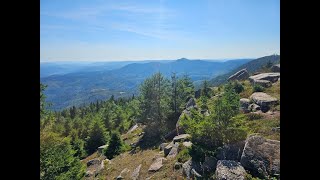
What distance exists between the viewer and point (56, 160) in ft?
27.7

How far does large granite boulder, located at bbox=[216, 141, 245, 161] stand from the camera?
333 inches

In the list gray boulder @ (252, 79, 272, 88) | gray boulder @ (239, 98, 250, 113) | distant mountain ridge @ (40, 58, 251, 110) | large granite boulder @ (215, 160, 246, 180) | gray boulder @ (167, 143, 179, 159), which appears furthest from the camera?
distant mountain ridge @ (40, 58, 251, 110)

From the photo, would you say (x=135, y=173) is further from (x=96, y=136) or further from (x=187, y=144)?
(x=96, y=136)

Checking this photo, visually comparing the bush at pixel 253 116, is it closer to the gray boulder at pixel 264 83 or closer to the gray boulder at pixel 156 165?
the gray boulder at pixel 264 83

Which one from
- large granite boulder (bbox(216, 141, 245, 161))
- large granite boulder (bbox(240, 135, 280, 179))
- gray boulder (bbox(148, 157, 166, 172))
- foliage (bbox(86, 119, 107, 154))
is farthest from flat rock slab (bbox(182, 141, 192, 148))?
foliage (bbox(86, 119, 107, 154))

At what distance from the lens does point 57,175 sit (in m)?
8.60

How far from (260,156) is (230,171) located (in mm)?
1009

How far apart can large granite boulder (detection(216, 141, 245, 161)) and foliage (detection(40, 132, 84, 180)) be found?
5.51m

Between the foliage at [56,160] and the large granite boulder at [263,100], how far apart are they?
869 cm

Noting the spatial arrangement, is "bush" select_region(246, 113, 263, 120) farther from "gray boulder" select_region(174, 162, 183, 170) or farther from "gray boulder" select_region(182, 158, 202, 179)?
"gray boulder" select_region(174, 162, 183, 170)

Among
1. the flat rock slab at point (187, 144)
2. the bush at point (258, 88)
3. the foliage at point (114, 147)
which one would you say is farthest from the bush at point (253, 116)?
the foliage at point (114, 147)
